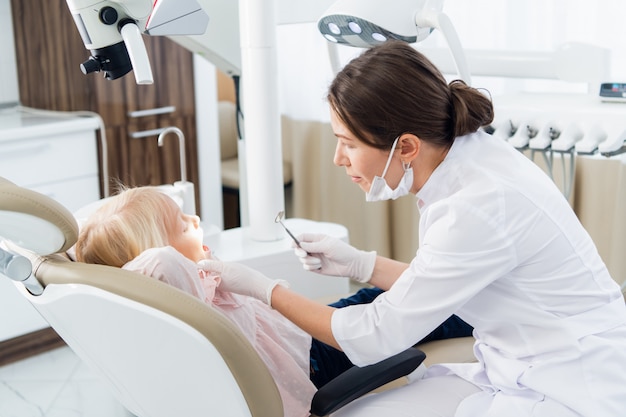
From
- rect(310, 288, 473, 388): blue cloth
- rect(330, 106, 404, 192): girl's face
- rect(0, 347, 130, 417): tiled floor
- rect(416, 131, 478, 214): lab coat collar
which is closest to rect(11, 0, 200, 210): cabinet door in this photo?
rect(0, 347, 130, 417): tiled floor

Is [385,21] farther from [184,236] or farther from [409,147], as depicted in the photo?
[184,236]

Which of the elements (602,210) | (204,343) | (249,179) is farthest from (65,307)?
(602,210)

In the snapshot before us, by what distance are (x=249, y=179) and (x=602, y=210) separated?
3.65 feet

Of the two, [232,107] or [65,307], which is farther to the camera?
[232,107]

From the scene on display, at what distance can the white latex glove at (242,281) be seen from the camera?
149cm

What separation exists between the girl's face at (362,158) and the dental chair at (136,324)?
0.41 meters

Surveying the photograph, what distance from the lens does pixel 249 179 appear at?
7.68ft

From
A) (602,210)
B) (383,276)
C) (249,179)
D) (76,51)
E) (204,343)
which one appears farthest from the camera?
(76,51)

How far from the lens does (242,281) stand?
4.94 ft

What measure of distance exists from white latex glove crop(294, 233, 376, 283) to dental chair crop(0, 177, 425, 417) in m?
0.42

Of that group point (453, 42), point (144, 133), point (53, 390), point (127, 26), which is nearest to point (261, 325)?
point (127, 26)

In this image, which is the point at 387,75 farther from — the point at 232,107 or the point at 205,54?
the point at 232,107

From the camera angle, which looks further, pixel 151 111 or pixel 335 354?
pixel 151 111

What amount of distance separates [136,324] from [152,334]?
1.1 inches
